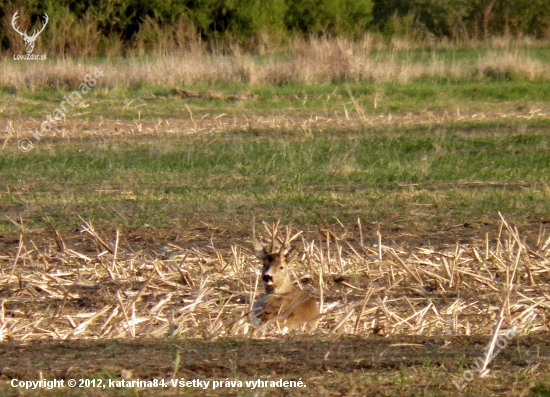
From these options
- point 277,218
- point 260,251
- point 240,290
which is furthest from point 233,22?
point 260,251

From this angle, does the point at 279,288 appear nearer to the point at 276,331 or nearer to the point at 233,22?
the point at 276,331

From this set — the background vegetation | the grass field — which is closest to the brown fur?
the grass field

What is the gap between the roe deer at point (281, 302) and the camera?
16.7 feet

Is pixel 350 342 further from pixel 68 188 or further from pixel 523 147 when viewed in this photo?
pixel 523 147

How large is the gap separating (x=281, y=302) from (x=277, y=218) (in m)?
3.72

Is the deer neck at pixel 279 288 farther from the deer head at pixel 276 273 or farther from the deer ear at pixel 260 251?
the deer ear at pixel 260 251

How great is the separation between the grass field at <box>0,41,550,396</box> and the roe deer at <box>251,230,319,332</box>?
14 centimetres

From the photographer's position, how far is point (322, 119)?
15.4m

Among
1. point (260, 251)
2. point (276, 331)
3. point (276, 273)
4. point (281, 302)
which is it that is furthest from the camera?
point (260, 251)

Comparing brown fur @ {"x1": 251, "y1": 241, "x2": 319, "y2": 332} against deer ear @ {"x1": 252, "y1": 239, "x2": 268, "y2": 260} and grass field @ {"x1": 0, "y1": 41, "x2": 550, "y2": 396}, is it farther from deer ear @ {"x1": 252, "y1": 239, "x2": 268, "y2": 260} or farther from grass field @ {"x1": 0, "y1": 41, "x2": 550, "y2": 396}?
grass field @ {"x1": 0, "y1": 41, "x2": 550, "y2": 396}

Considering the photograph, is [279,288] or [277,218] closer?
[279,288]

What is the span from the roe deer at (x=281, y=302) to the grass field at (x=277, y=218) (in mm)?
140

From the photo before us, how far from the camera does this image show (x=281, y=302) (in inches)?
206

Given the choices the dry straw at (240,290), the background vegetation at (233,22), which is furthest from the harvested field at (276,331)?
the background vegetation at (233,22)
